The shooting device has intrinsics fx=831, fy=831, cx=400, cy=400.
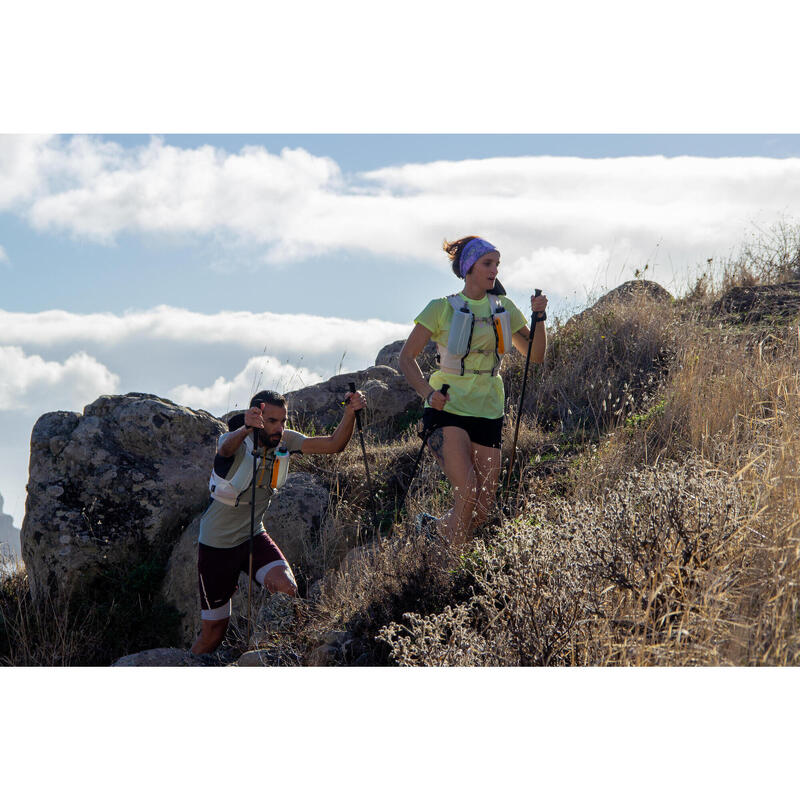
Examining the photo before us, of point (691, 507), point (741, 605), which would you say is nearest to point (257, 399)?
point (691, 507)

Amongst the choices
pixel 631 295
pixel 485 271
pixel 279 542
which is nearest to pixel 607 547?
pixel 485 271

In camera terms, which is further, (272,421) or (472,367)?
(272,421)

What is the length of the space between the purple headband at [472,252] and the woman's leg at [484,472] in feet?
3.89

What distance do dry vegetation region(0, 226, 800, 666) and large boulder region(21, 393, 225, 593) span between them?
2.37ft

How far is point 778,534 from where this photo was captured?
13.1 feet

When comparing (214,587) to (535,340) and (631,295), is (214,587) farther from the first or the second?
(631,295)

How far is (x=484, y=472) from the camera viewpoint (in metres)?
5.48

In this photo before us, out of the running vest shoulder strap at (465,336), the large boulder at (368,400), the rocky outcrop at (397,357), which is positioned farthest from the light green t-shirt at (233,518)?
the rocky outcrop at (397,357)

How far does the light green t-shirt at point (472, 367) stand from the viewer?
5395 millimetres

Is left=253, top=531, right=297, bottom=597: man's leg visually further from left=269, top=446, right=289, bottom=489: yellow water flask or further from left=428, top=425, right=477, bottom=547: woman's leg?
left=428, top=425, right=477, bottom=547: woman's leg

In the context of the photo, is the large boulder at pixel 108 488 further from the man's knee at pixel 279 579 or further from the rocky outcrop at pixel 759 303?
the rocky outcrop at pixel 759 303

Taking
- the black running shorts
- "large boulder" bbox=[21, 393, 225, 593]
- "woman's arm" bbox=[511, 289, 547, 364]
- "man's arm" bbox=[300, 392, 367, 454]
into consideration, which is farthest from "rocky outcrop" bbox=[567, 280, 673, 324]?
"man's arm" bbox=[300, 392, 367, 454]

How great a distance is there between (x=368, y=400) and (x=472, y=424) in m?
5.00

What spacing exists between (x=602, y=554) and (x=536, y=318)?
7.71 ft
